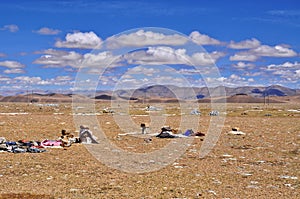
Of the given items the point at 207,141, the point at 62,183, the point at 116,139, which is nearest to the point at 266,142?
the point at 207,141

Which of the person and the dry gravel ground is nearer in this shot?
the dry gravel ground

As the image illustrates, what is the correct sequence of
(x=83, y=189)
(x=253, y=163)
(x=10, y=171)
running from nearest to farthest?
1. (x=83, y=189)
2. (x=10, y=171)
3. (x=253, y=163)

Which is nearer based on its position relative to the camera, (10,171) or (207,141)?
(10,171)

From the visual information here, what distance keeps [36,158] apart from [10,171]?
2.57 meters

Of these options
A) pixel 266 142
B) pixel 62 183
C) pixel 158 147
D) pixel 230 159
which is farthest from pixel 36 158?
pixel 266 142

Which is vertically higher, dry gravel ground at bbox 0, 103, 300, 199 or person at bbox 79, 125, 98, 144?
person at bbox 79, 125, 98, 144

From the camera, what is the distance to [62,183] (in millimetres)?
11492

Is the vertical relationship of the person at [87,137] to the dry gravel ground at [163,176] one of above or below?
above

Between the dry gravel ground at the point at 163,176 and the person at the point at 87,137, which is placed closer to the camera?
the dry gravel ground at the point at 163,176

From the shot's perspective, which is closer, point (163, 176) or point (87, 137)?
point (163, 176)

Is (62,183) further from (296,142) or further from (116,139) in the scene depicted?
(296,142)

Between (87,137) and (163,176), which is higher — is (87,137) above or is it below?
above

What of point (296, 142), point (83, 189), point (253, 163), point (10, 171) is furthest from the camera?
point (296, 142)

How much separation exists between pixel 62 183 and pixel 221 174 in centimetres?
516
